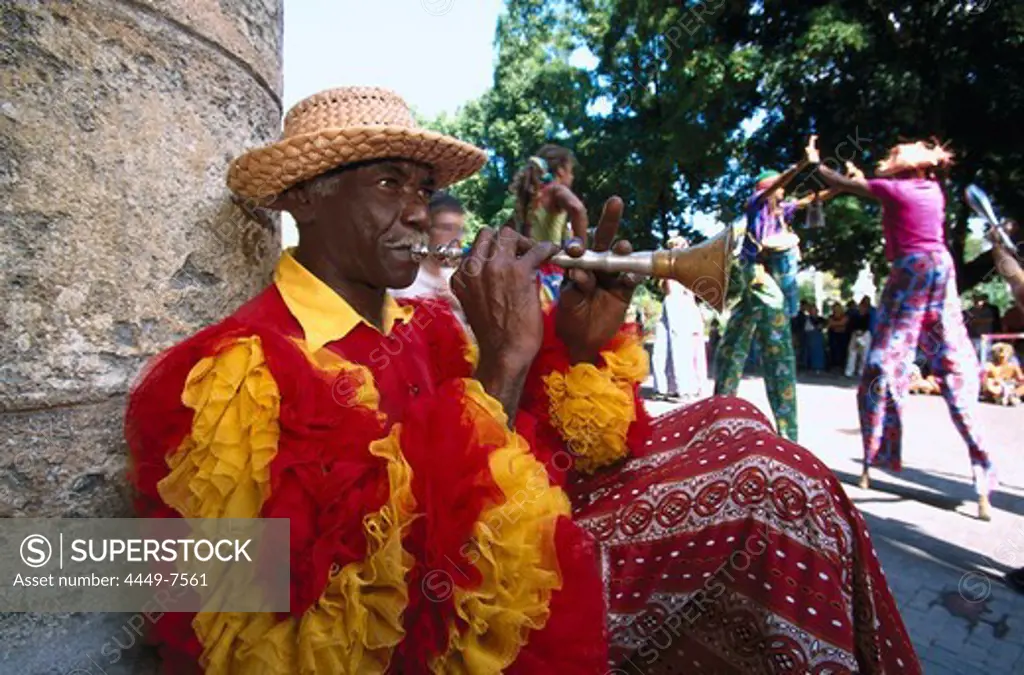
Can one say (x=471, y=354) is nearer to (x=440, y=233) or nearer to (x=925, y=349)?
(x=440, y=233)

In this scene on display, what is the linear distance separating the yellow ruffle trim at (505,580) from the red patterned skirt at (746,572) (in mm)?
449

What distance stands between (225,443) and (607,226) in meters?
1.22

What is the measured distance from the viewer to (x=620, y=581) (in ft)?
5.45

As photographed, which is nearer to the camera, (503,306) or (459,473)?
(459,473)

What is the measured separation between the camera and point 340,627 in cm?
119

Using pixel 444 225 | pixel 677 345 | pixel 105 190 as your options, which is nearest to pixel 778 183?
pixel 444 225

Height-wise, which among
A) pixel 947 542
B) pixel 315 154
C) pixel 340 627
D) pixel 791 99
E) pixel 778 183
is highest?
pixel 791 99

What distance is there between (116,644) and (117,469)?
0.37 m

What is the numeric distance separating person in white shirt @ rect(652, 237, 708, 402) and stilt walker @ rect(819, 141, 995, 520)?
4.95 m

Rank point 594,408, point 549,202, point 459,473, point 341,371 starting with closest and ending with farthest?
1. point 459,473
2. point 341,371
3. point 594,408
4. point 549,202

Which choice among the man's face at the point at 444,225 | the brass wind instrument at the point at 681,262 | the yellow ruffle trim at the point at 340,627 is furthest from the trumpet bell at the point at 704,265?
the man's face at the point at 444,225

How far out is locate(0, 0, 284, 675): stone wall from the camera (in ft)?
4.18

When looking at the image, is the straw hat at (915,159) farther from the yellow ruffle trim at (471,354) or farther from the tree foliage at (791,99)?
the tree foliage at (791,99)

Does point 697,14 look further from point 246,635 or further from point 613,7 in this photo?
point 246,635
